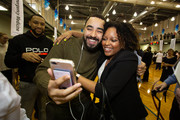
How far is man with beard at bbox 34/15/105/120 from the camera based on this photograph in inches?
39.4

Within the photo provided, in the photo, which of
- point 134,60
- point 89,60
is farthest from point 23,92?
point 134,60

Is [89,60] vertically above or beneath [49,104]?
above

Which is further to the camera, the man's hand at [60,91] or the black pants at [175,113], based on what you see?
the black pants at [175,113]

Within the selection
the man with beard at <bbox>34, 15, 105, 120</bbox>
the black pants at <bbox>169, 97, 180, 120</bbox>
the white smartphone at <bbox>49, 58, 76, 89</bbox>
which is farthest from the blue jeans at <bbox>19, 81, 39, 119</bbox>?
the black pants at <bbox>169, 97, 180, 120</bbox>

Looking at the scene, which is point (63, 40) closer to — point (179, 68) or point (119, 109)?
point (119, 109)

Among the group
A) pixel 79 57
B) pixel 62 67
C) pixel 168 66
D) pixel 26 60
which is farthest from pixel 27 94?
pixel 168 66

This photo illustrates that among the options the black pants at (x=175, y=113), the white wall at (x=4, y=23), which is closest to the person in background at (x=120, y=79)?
the black pants at (x=175, y=113)

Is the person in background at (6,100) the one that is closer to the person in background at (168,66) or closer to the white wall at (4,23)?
the person in background at (168,66)

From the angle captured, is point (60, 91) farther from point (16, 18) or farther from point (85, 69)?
point (16, 18)

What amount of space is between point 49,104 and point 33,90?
2.52ft

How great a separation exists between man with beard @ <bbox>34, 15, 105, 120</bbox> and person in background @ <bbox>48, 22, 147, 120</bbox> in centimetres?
13

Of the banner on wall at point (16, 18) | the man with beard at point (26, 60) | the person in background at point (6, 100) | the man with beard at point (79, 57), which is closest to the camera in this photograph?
the person in background at point (6, 100)

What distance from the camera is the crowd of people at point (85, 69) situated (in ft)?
2.40

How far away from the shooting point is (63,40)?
3.72 ft
